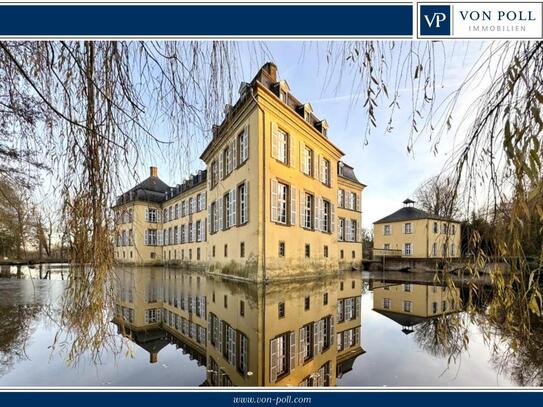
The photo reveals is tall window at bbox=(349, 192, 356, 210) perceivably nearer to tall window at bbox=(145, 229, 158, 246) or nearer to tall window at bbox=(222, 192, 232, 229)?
tall window at bbox=(222, 192, 232, 229)

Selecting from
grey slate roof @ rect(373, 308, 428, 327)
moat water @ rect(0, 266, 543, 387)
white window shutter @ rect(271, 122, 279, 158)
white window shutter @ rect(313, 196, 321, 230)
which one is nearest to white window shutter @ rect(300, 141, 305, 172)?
white window shutter @ rect(271, 122, 279, 158)

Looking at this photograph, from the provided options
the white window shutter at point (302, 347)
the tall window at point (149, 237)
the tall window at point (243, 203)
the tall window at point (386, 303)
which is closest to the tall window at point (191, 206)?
the tall window at point (243, 203)

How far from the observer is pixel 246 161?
10.0 meters

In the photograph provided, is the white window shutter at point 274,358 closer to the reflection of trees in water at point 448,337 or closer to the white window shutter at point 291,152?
the reflection of trees in water at point 448,337

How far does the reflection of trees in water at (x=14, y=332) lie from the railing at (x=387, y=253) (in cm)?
828

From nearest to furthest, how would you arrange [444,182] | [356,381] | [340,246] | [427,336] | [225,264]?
[444,182]
[356,381]
[427,336]
[225,264]
[340,246]

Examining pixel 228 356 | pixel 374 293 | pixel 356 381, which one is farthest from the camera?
pixel 374 293

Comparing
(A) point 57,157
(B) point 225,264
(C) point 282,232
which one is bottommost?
(B) point 225,264

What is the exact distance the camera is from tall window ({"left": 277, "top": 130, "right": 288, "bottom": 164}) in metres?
9.93

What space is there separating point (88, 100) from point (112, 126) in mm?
172

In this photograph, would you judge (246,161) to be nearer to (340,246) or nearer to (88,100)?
(340,246)

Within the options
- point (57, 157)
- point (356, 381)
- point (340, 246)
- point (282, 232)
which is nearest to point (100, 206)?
point (57, 157)

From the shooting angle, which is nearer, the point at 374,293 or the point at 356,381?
the point at 356,381

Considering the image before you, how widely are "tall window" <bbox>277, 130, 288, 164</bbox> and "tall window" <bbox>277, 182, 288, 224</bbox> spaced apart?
2.90ft
